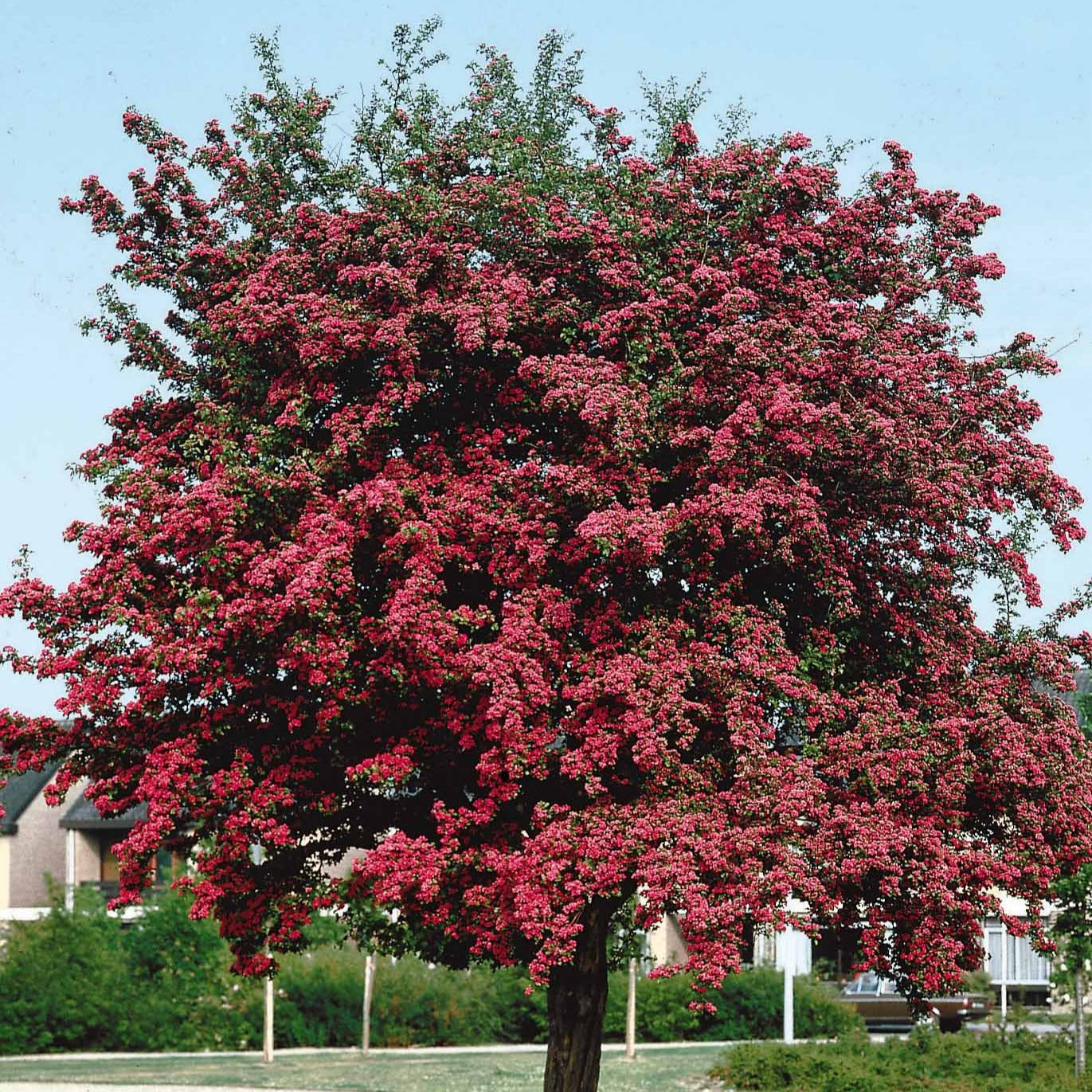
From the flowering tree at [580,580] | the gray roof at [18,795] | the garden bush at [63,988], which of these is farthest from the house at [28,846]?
the flowering tree at [580,580]

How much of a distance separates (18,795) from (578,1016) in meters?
44.7

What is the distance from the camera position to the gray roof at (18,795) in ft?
189

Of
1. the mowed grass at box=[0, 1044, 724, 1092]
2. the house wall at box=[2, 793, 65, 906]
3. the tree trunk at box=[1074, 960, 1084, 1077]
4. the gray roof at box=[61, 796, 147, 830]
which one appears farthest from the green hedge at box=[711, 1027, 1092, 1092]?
the house wall at box=[2, 793, 65, 906]

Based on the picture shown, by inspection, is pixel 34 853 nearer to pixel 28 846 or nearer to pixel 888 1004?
pixel 28 846

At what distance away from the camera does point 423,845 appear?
654 inches

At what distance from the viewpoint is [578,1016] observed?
18.9 meters

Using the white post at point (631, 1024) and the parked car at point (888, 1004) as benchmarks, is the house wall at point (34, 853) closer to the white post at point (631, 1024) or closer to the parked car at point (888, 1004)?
the white post at point (631, 1024)

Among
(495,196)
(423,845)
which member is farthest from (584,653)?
(495,196)

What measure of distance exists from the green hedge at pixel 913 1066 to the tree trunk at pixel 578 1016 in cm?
841

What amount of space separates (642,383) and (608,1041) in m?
28.7

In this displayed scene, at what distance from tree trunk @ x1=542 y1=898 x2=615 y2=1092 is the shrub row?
20846 millimetres

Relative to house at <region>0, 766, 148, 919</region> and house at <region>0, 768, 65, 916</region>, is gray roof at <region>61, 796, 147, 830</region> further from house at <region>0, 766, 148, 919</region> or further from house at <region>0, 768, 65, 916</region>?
house at <region>0, 768, 65, 916</region>

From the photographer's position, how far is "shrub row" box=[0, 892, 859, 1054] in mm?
38188

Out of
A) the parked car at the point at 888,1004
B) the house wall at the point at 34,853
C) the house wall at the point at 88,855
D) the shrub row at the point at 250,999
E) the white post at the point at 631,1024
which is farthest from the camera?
the house wall at the point at 88,855
